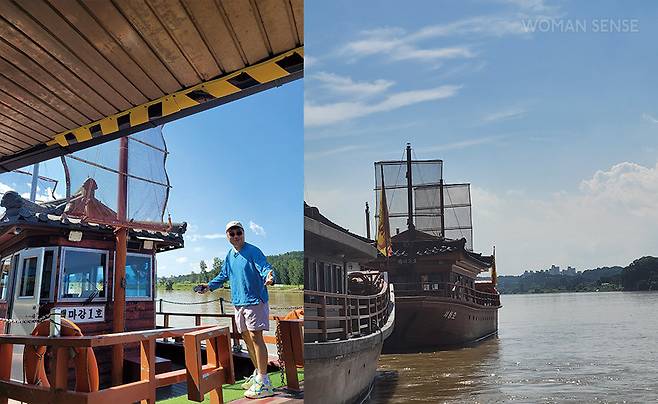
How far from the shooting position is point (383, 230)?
1.60 meters

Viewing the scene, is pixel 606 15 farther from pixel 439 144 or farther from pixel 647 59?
pixel 439 144

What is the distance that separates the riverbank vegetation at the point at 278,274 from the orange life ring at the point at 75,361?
58cm

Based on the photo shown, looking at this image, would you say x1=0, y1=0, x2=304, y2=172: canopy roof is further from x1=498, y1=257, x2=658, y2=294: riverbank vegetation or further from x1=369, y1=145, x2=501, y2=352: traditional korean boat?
x1=498, y1=257, x2=658, y2=294: riverbank vegetation

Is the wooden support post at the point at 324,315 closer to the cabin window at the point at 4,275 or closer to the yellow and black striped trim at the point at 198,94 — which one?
the yellow and black striped trim at the point at 198,94

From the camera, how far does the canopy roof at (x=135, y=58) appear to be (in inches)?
54.4

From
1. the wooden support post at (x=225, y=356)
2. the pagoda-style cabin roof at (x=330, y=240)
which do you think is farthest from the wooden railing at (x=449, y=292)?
the wooden support post at (x=225, y=356)

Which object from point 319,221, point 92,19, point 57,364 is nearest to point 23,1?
point 92,19

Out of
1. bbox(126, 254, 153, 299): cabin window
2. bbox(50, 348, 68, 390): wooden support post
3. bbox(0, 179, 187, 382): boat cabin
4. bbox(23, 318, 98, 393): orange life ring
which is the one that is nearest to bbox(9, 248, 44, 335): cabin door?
bbox(0, 179, 187, 382): boat cabin

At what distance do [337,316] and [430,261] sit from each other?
1.53 feet

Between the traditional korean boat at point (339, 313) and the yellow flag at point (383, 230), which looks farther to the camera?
the yellow flag at point (383, 230)

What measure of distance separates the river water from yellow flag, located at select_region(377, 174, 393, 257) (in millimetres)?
352

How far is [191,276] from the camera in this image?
15.1ft

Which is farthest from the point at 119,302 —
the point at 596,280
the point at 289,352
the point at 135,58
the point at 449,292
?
the point at 596,280

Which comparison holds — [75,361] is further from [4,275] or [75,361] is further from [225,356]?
[4,275]
